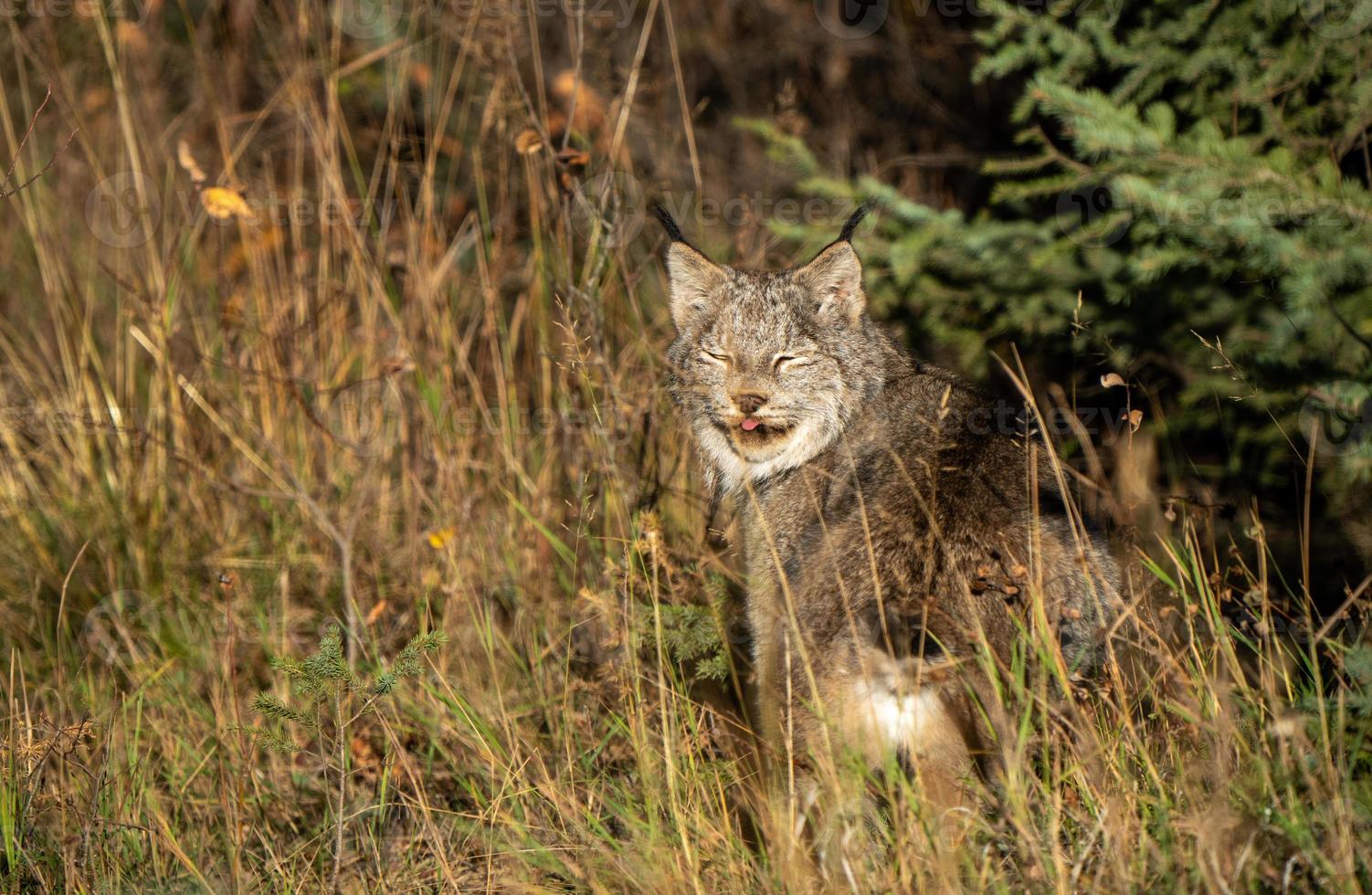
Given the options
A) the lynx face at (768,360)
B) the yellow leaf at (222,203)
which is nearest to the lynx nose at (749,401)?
the lynx face at (768,360)

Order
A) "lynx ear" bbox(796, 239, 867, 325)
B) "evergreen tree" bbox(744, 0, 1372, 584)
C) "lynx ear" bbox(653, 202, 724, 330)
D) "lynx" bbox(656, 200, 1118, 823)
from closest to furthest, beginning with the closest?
"lynx" bbox(656, 200, 1118, 823), "evergreen tree" bbox(744, 0, 1372, 584), "lynx ear" bbox(796, 239, 867, 325), "lynx ear" bbox(653, 202, 724, 330)

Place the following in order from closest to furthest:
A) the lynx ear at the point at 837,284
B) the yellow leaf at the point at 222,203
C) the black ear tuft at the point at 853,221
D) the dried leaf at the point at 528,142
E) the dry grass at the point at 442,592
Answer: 1. the dry grass at the point at 442,592
2. the black ear tuft at the point at 853,221
3. the lynx ear at the point at 837,284
4. the dried leaf at the point at 528,142
5. the yellow leaf at the point at 222,203

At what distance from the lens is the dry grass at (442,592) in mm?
3041

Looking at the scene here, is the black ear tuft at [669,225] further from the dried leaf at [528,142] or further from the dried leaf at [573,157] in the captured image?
the dried leaf at [528,142]

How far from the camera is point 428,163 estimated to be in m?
5.33

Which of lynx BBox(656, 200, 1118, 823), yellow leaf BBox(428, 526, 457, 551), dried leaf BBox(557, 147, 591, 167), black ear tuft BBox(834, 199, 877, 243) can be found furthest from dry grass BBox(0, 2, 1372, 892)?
black ear tuft BBox(834, 199, 877, 243)

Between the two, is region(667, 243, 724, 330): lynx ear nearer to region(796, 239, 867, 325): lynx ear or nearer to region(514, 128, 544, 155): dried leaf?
region(796, 239, 867, 325): lynx ear

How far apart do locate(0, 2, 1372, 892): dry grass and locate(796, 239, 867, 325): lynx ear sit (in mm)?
794

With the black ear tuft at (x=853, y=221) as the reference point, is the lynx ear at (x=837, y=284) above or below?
below

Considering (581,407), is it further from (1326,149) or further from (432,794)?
(1326,149)

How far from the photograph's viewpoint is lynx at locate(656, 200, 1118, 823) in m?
3.19

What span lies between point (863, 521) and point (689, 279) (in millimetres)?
1600

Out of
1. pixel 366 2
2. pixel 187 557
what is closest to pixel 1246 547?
pixel 187 557

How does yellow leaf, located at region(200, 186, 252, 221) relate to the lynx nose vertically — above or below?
above
